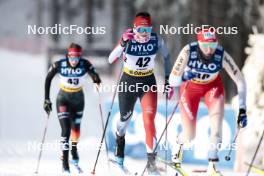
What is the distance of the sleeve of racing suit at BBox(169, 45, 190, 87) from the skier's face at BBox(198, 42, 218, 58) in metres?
0.13

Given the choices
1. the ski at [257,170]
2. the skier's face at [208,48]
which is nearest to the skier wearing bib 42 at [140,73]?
the skier's face at [208,48]

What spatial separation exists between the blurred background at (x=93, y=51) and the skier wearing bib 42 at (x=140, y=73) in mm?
209

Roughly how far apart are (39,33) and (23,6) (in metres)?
5.58

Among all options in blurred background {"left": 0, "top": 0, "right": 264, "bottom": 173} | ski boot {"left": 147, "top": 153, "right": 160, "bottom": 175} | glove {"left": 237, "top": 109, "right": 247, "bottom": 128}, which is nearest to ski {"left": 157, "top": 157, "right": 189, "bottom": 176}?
ski boot {"left": 147, "top": 153, "right": 160, "bottom": 175}

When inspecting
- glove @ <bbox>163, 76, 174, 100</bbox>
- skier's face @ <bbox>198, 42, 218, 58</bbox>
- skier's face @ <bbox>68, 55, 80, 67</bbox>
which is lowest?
glove @ <bbox>163, 76, 174, 100</bbox>

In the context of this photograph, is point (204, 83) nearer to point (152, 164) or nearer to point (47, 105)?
point (152, 164)

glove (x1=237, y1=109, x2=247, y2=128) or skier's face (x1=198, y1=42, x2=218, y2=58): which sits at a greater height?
skier's face (x1=198, y1=42, x2=218, y2=58)

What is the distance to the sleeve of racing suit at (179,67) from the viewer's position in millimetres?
7852

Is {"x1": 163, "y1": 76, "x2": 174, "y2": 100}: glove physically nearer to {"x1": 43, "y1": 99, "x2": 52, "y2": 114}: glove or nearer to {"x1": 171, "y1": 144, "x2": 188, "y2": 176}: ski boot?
{"x1": 171, "y1": 144, "x2": 188, "y2": 176}: ski boot

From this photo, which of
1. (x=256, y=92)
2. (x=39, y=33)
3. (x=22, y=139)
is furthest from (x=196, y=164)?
(x=39, y=33)

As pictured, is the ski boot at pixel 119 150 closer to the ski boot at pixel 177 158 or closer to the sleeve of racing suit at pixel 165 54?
the ski boot at pixel 177 158

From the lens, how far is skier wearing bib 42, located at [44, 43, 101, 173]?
8141mm

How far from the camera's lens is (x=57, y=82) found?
8.25 m

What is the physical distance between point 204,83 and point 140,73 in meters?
0.59
